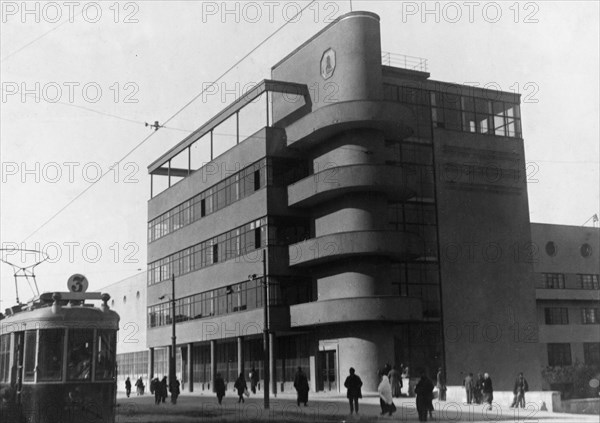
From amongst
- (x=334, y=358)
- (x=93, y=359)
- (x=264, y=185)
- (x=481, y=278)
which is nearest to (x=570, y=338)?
(x=481, y=278)

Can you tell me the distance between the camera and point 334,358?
45.8 meters

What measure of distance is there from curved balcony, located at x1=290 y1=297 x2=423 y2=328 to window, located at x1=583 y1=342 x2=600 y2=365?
81.2ft

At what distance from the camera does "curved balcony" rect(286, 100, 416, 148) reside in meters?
44.2

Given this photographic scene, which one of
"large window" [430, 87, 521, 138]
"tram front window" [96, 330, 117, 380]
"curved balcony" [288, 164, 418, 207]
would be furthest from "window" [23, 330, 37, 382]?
"large window" [430, 87, 521, 138]

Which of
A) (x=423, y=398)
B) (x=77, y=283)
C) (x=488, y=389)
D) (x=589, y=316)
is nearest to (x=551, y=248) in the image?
(x=589, y=316)

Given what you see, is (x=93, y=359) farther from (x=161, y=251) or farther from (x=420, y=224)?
(x=161, y=251)

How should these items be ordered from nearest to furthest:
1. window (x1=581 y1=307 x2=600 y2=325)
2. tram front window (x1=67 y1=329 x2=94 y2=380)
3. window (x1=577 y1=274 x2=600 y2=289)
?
tram front window (x1=67 y1=329 x2=94 y2=380)
window (x1=577 y1=274 x2=600 y2=289)
window (x1=581 y1=307 x2=600 y2=325)

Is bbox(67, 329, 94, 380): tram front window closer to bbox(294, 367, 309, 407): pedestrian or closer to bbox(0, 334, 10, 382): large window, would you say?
bbox(0, 334, 10, 382): large window

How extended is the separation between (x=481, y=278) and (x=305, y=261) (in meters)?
11.8

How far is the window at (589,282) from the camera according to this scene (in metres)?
63.8

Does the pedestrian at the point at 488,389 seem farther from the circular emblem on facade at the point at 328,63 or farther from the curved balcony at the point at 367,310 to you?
the circular emblem on facade at the point at 328,63

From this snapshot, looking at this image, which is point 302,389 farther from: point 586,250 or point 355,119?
point 586,250

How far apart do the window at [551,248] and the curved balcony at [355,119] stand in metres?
20.4

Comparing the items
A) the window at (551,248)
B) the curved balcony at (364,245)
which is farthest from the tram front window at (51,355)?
the window at (551,248)
